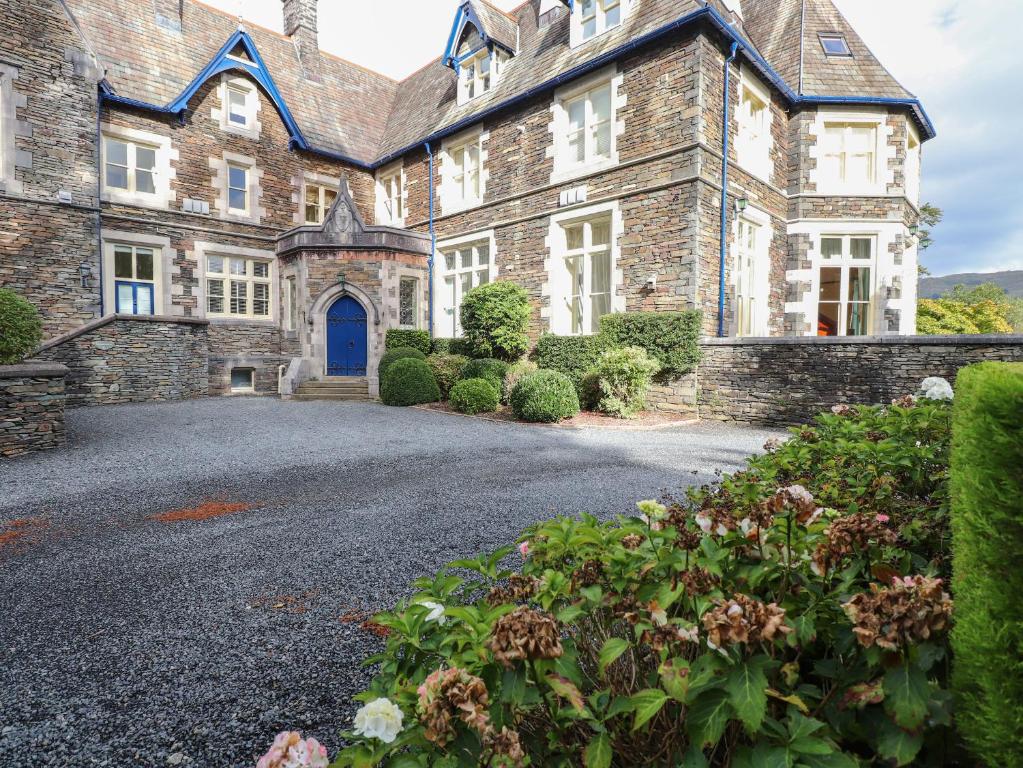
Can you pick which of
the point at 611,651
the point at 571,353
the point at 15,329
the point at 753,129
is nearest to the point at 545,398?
the point at 571,353

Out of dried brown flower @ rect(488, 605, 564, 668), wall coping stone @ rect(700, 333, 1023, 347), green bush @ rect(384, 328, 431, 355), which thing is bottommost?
dried brown flower @ rect(488, 605, 564, 668)

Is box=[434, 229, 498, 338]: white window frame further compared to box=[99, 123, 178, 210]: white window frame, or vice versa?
box=[434, 229, 498, 338]: white window frame

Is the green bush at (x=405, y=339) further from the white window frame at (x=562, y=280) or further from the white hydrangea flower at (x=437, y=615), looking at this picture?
the white hydrangea flower at (x=437, y=615)

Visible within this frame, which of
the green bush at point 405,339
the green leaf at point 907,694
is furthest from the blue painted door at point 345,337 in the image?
the green leaf at point 907,694

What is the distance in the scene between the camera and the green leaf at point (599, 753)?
992mm

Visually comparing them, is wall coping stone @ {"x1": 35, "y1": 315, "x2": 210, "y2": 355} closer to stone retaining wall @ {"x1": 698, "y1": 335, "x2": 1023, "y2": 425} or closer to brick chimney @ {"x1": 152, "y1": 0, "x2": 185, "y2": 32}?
brick chimney @ {"x1": 152, "y1": 0, "x2": 185, "y2": 32}

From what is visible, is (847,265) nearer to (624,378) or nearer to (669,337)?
(669,337)

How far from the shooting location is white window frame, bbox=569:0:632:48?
12484 millimetres

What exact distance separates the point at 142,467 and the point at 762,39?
61.7 ft

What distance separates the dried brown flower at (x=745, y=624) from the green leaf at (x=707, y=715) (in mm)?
109

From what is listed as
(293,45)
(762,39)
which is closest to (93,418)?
(293,45)

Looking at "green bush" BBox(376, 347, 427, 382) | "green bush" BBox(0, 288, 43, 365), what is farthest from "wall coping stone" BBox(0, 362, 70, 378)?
"green bush" BBox(376, 347, 427, 382)

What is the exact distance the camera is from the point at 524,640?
1.00 metres

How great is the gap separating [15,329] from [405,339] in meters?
8.94
